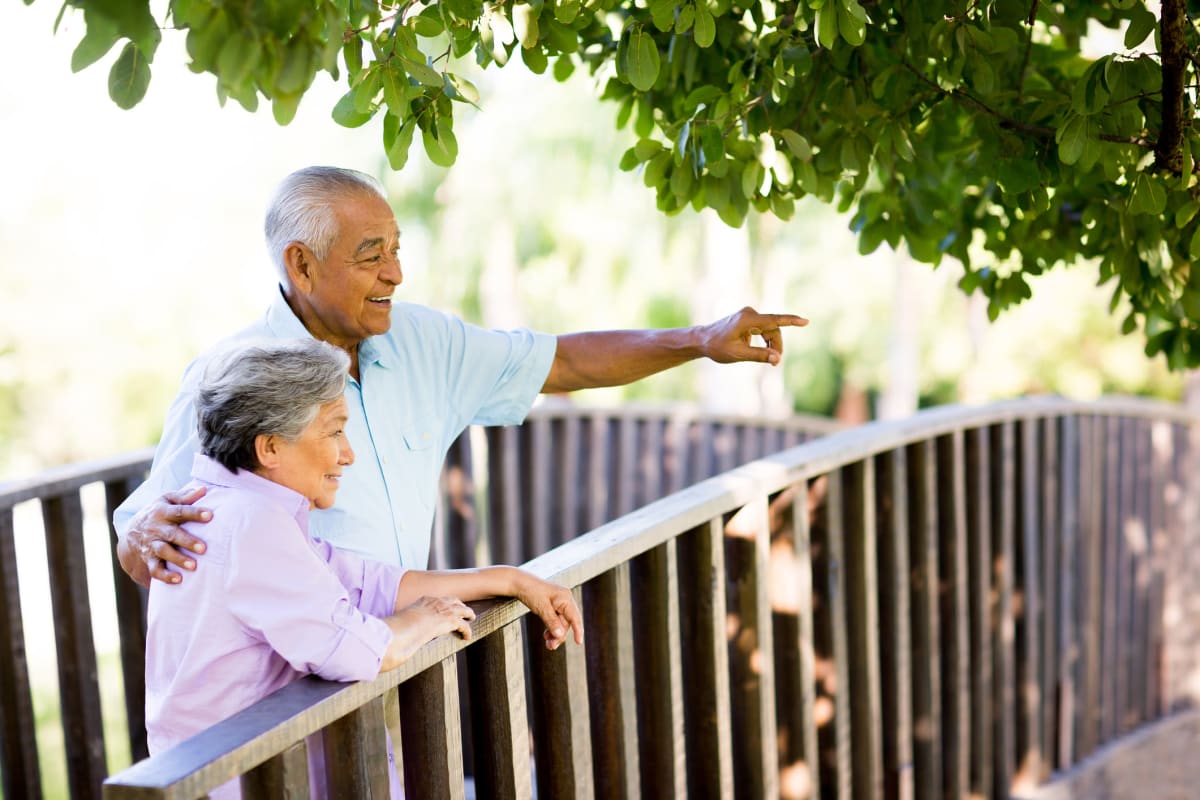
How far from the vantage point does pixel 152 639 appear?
2.02 meters

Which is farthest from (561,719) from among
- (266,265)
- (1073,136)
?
(266,265)

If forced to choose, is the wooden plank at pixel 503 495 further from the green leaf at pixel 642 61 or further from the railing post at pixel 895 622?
the green leaf at pixel 642 61

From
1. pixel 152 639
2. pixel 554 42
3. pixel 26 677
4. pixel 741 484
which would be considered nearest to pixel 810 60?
pixel 554 42

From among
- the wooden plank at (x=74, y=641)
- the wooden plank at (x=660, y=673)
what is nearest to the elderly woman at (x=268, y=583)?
the wooden plank at (x=660, y=673)

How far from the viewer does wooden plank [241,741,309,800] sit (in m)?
1.62

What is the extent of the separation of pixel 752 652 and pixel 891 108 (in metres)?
1.24

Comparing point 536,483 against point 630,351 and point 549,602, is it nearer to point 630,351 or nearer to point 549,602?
point 630,351

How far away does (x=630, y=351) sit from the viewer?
10.1 feet

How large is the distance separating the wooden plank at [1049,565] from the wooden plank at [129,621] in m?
2.87

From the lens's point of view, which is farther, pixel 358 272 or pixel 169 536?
pixel 358 272

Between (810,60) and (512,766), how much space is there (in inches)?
62.3

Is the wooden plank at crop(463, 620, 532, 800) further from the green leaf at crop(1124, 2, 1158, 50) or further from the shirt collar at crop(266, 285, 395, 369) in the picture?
the green leaf at crop(1124, 2, 1158, 50)

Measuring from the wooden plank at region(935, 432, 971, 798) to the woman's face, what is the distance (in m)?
2.09

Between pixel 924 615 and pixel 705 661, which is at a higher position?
pixel 705 661
